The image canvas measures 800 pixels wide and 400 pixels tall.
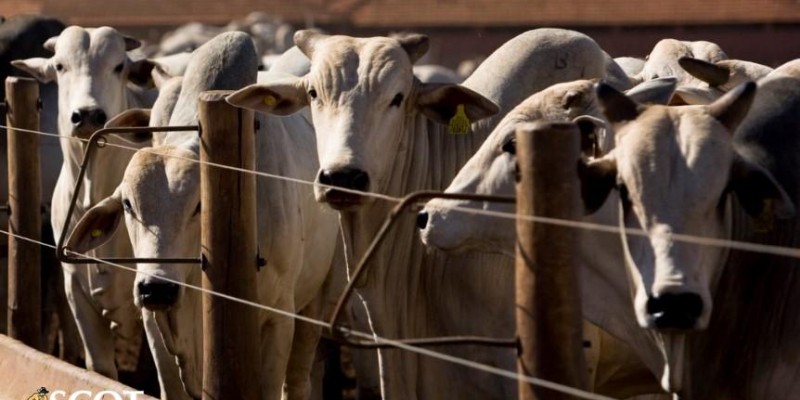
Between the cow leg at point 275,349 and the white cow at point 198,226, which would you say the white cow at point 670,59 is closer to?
the white cow at point 198,226

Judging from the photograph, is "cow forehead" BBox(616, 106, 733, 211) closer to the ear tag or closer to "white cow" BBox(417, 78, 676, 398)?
the ear tag

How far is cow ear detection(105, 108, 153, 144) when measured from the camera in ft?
27.0

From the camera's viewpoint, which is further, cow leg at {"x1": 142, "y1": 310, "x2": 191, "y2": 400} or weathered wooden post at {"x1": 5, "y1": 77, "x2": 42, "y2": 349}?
weathered wooden post at {"x1": 5, "y1": 77, "x2": 42, "y2": 349}

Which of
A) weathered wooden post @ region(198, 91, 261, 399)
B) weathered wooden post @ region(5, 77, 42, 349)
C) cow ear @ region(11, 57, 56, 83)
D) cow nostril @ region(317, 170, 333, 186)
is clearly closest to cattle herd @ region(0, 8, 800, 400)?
cow nostril @ region(317, 170, 333, 186)

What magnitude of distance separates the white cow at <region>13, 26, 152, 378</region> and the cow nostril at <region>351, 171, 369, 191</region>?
277 centimetres

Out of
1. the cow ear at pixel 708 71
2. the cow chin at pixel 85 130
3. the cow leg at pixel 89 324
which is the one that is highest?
the cow ear at pixel 708 71

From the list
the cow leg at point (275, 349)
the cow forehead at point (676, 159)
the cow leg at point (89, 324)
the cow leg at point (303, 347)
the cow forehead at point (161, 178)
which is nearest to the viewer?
the cow forehead at point (676, 159)

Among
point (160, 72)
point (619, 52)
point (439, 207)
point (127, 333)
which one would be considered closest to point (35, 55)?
point (160, 72)

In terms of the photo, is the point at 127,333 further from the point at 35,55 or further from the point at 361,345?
the point at 361,345

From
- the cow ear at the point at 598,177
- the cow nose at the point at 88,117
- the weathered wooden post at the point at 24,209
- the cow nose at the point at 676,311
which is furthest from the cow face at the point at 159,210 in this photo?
the cow nose at the point at 676,311

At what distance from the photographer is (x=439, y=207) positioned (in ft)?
19.1

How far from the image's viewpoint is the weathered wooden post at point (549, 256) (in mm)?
4637

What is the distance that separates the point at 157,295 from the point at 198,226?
507mm

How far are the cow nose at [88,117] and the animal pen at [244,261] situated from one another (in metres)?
0.72
